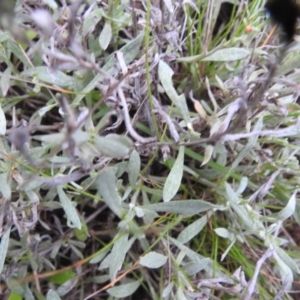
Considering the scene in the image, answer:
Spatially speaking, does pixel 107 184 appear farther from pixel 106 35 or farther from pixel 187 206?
pixel 106 35

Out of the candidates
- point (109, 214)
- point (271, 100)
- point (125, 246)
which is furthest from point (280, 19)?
point (109, 214)

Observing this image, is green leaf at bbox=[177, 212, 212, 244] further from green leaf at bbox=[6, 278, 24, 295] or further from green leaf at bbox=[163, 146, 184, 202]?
green leaf at bbox=[6, 278, 24, 295]

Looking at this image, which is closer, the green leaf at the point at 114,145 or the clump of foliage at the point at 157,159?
the green leaf at the point at 114,145

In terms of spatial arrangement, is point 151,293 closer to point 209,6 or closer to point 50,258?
point 50,258

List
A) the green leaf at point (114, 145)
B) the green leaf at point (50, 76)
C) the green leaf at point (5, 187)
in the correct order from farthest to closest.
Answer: the green leaf at point (50, 76) < the green leaf at point (5, 187) < the green leaf at point (114, 145)

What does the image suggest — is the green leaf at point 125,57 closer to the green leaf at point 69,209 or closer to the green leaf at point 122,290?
the green leaf at point 69,209

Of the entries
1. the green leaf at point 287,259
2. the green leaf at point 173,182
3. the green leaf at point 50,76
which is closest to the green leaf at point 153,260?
the green leaf at point 173,182
